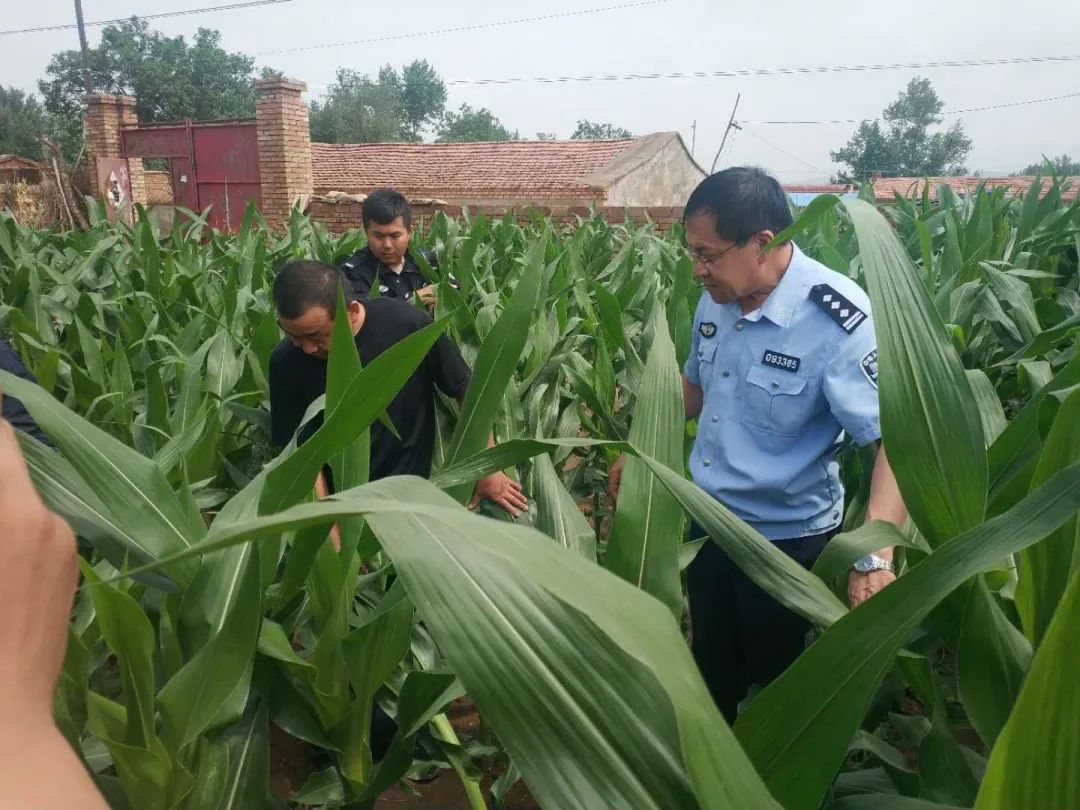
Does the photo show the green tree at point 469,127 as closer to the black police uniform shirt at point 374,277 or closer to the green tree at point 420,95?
the green tree at point 420,95

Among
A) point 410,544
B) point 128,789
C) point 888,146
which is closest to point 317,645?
point 128,789

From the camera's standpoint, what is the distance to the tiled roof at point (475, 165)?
17.2 m

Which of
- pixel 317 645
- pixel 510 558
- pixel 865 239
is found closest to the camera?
pixel 510 558

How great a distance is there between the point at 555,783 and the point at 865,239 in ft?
2.03

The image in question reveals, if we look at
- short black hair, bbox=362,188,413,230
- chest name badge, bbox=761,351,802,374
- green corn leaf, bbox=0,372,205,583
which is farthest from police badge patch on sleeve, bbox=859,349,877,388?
short black hair, bbox=362,188,413,230

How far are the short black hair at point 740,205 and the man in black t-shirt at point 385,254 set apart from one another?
5.67 feet

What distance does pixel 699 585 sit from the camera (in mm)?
1657

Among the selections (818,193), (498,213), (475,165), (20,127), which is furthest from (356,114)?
(818,193)

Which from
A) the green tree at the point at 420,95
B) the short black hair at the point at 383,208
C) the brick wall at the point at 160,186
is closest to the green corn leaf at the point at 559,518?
the short black hair at the point at 383,208

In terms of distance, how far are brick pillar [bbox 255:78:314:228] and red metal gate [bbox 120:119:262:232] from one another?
0.81m

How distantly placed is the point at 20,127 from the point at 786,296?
128ft

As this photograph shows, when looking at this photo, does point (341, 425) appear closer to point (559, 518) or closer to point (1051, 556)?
point (559, 518)

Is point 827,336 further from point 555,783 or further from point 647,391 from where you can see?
point 555,783

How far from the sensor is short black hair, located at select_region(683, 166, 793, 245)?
134cm
